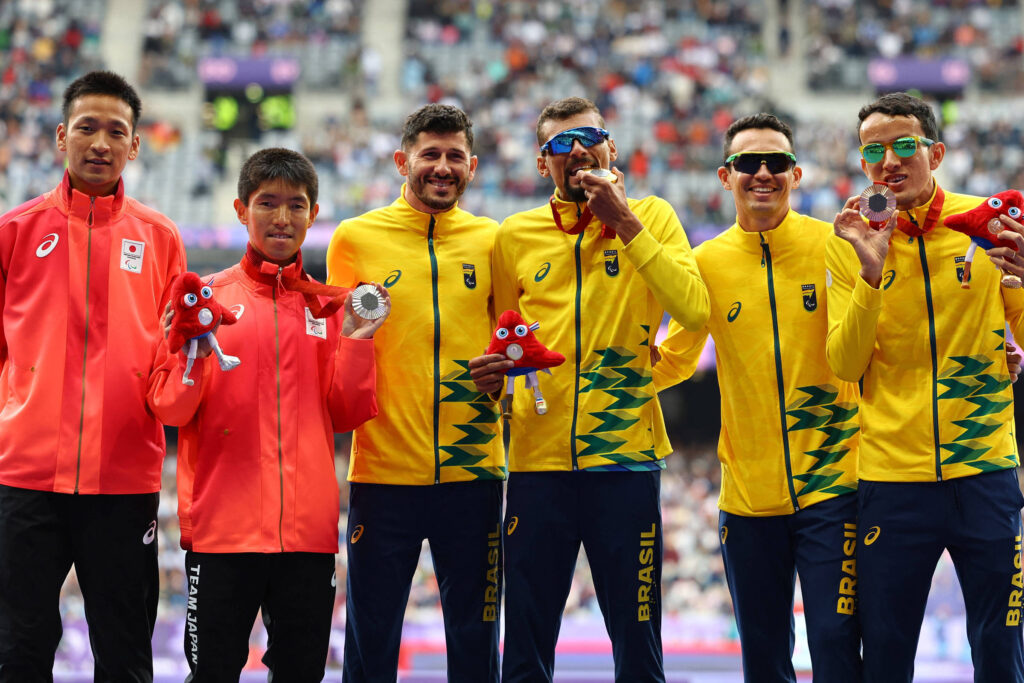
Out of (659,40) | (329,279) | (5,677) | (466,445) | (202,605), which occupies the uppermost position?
(659,40)

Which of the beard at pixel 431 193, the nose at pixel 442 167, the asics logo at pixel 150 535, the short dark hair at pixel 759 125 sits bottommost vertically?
the asics logo at pixel 150 535

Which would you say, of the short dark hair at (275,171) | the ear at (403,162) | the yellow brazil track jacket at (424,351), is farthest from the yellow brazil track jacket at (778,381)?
the short dark hair at (275,171)

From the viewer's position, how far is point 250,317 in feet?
15.3

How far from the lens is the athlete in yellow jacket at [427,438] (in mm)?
4750

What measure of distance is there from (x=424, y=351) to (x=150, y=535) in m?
1.37

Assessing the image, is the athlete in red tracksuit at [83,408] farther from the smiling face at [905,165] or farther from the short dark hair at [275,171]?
the smiling face at [905,165]

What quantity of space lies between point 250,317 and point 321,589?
1159 mm

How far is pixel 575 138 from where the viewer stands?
4793 mm

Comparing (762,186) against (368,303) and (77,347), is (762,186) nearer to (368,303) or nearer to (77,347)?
(368,303)

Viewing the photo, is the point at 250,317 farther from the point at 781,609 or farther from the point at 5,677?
the point at 781,609

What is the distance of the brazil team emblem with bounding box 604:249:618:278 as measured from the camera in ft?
15.7

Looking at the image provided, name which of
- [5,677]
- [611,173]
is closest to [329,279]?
[611,173]

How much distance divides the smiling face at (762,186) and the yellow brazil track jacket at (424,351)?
47.5 inches

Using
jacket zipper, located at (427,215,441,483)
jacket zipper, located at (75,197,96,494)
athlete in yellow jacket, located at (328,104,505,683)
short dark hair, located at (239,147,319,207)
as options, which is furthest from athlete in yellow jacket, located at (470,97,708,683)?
jacket zipper, located at (75,197,96,494)
